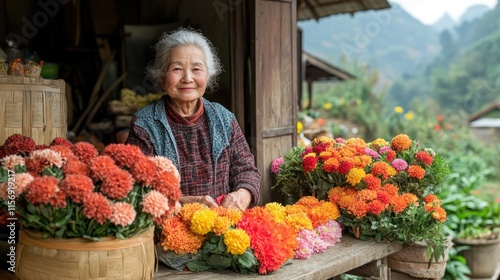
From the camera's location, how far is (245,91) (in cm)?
440

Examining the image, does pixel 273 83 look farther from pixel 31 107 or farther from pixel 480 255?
pixel 480 255

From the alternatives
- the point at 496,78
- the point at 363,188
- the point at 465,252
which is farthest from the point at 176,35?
the point at 496,78

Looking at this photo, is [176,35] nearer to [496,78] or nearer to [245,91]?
[245,91]

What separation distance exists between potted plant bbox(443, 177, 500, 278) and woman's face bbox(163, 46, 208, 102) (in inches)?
159

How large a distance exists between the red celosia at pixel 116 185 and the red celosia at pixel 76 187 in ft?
0.18

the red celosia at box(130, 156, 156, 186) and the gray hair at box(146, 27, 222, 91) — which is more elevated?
the gray hair at box(146, 27, 222, 91)

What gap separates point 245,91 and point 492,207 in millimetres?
3810

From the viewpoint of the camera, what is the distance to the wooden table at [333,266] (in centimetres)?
248

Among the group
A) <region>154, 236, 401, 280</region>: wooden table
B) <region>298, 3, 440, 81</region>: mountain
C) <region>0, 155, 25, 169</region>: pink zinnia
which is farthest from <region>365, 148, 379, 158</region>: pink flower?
<region>298, 3, 440, 81</region>: mountain

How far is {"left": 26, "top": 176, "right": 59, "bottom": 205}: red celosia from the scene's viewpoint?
183 centimetres

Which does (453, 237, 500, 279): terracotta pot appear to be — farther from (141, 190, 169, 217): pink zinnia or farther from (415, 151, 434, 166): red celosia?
(141, 190, 169, 217): pink zinnia

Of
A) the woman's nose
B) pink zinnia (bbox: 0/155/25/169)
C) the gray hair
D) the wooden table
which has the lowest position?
the wooden table

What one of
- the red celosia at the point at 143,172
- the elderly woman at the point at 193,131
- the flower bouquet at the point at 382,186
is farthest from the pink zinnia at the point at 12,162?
the flower bouquet at the point at 382,186

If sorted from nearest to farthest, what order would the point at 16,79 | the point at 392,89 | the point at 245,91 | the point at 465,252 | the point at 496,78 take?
the point at 16,79, the point at 245,91, the point at 465,252, the point at 496,78, the point at 392,89
